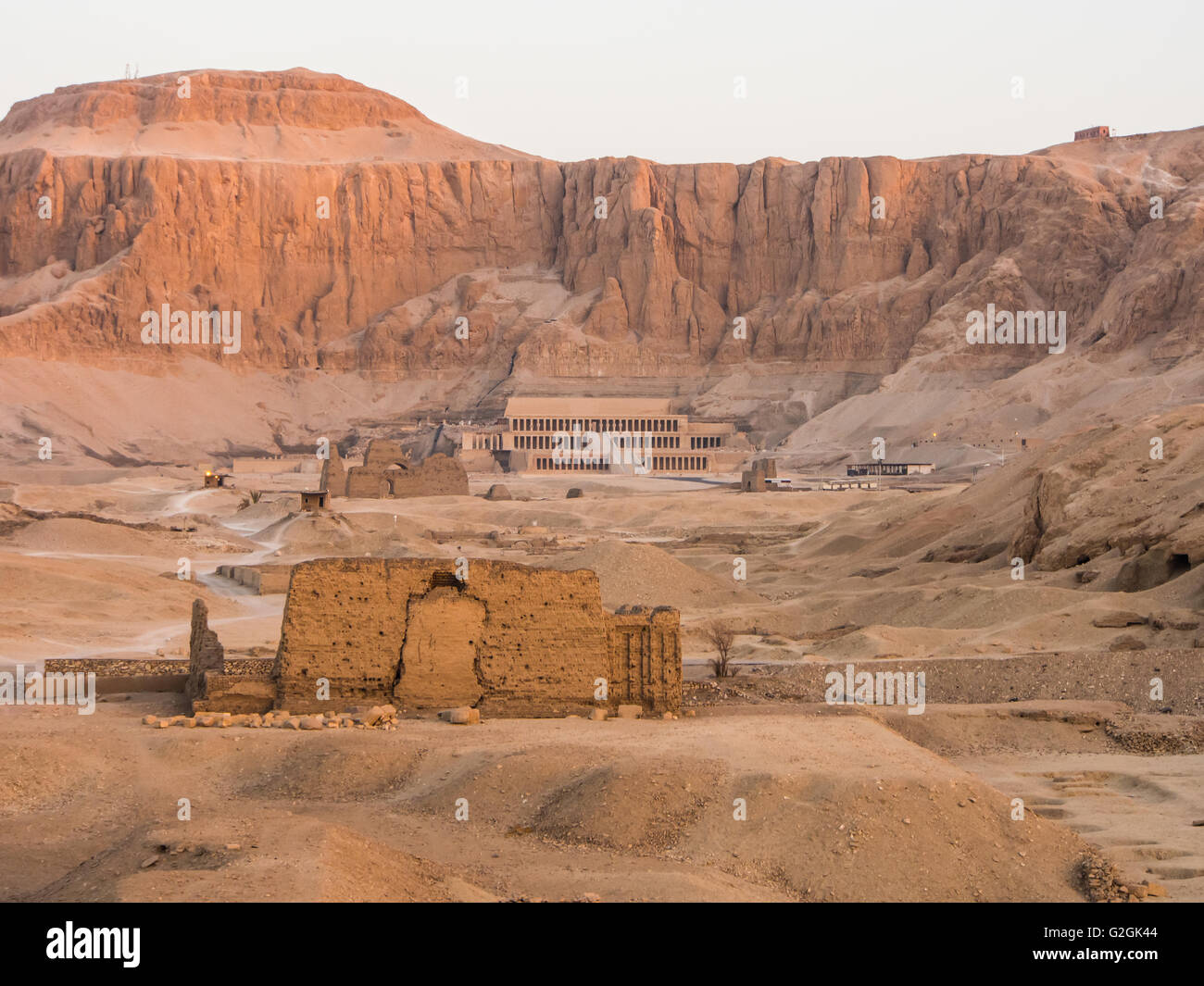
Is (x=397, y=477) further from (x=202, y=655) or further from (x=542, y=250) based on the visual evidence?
(x=542, y=250)

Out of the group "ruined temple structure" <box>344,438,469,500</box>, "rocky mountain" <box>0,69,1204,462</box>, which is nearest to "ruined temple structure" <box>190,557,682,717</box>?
"ruined temple structure" <box>344,438,469,500</box>

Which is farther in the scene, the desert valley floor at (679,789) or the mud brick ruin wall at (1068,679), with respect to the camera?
the mud brick ruin wall at (1068,679)

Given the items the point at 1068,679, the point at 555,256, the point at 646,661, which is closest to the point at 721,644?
the point at 1068,679

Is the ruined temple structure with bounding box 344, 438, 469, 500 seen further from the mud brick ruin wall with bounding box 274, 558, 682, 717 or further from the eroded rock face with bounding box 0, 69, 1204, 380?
the eroded rock face with bounding box 0, 69, 1204, 380

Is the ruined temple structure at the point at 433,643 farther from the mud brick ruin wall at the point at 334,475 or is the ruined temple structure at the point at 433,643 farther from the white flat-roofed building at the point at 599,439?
the white flat-roofed building at the point at 599,439

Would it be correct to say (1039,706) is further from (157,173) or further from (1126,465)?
(157,173)

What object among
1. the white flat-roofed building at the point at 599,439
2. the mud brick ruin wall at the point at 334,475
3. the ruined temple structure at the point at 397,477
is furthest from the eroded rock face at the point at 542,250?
the mud brick ruin wall at the point at 334,475
